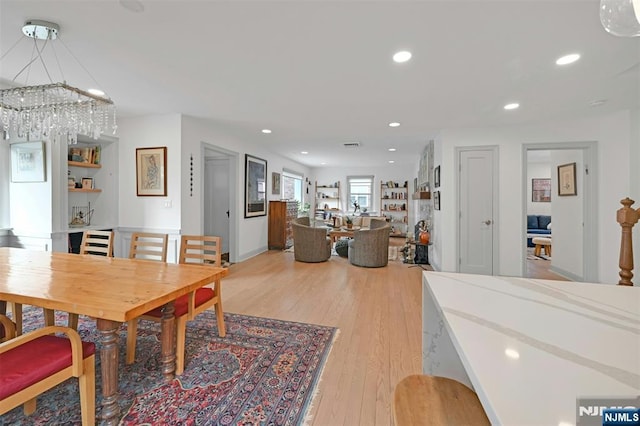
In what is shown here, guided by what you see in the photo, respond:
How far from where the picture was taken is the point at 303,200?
9727mm

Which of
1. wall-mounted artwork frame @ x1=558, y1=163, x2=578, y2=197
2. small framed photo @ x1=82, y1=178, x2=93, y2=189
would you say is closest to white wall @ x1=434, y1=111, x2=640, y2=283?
wall-mounted artwork frame @ x1=558, y1=163, x2=578, y2=197

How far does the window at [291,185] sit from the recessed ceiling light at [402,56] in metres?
5.59

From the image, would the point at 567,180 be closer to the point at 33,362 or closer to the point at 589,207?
the point at 589,207

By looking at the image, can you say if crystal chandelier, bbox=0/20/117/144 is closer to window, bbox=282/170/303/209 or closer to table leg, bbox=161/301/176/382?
table leg, bbox=161/301/176/382

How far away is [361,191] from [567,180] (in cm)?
590

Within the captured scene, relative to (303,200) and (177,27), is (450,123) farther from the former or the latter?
(303,200)

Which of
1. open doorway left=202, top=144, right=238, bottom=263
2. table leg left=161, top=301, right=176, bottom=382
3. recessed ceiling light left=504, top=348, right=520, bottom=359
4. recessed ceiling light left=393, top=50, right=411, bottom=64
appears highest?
recessed ceiling light left=393, top=50, right=411, bottom=64

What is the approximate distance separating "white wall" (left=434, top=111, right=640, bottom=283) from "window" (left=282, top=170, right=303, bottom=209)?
4.36 meters

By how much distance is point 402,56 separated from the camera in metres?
2.32

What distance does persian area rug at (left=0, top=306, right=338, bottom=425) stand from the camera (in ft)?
5.24

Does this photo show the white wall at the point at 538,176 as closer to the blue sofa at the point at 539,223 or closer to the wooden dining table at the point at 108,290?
the blue sofa at the point at 539,223

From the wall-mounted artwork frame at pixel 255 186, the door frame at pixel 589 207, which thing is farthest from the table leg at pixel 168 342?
the door frame at pixel 589 207

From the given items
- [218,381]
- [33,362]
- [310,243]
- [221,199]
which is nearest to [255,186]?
[221,199]

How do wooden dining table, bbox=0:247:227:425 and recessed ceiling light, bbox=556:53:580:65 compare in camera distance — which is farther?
recessed ceiling light, bbox=556:53:580:65
